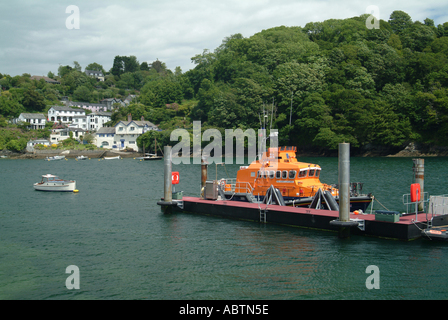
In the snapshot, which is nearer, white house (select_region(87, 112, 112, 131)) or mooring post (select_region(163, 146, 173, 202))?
mooring post (select_region(163, 146, 173, 202))

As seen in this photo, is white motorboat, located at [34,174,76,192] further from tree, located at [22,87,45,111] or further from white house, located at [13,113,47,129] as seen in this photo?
tree, located at [22,87,45,111]

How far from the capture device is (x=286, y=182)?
993 inches

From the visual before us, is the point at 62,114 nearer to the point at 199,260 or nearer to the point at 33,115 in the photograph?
the point at 33,115

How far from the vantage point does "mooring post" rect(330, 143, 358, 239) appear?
57.2 ft

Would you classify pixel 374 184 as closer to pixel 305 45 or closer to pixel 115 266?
pixel 115 266

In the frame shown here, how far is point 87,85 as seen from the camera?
169500 mm

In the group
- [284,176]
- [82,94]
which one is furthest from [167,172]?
[82,94]

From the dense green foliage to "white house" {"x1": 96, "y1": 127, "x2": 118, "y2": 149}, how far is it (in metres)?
10.4

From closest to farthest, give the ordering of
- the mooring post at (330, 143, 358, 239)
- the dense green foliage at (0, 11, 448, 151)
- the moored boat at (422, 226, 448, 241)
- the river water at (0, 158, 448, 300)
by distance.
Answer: the river water at (0, 158, 448, 300) < the mooring post at (330, 143, 358, 239) < the moored boat at (422, 226, 448, 241) < the dense green foliage at (0, 11, 448, 151)

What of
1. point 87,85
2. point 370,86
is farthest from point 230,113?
point 87,85

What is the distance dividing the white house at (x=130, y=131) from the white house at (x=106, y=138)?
1397 mm

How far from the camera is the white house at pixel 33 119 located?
124 metres

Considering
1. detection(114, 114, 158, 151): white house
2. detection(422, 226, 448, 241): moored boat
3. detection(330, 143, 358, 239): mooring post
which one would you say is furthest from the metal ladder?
detection(114, 114, 158, 151): white house

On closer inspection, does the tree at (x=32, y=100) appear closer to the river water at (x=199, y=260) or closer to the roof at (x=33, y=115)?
the roof at (x=33, y=115)
